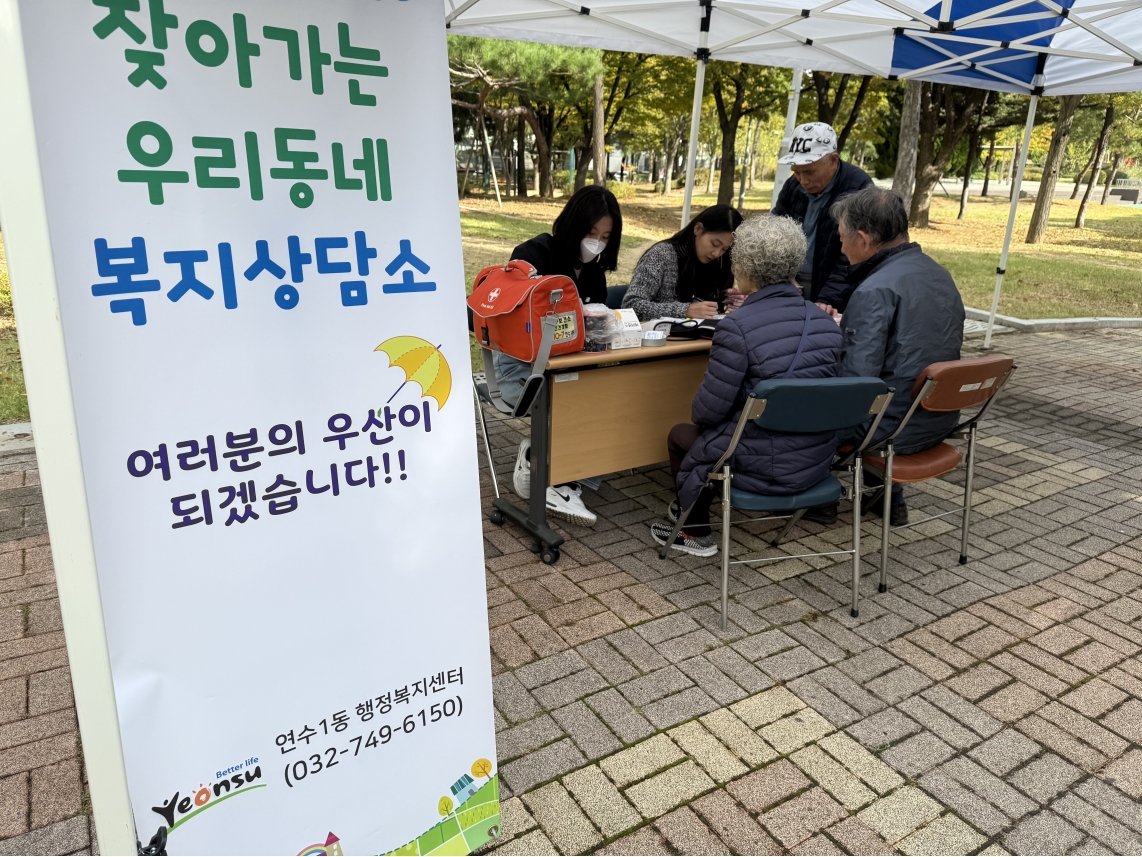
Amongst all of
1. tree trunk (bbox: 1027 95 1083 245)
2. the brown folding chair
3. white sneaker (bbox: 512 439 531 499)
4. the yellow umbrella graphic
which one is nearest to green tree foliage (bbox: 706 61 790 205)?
tree trunk (bbox: 1027 95 1083 245)

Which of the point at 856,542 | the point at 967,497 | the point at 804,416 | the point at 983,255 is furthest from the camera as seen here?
the point at 983,255

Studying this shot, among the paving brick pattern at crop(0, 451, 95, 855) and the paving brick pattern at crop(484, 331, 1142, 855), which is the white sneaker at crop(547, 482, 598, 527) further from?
the paving brick pattern at crop(0, 451, 95, 855)

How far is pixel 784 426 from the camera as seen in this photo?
2.67 meters

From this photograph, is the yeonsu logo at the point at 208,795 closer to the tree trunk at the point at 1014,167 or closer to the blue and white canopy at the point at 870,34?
the blue and white canopy at the point at 870,34

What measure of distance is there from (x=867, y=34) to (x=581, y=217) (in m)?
3.42

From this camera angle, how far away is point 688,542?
11.3ft

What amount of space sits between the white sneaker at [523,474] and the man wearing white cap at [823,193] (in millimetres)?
1779

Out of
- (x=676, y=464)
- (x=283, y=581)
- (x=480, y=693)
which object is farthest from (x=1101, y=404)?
(x=283, y=581)

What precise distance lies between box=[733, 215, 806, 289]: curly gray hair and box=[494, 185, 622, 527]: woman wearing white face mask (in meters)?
0.84

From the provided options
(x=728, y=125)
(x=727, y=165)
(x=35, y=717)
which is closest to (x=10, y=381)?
(x=35, y=717)

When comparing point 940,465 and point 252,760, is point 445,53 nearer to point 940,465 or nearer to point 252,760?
point 252,760

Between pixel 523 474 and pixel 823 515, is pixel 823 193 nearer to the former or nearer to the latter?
pixel 823 515

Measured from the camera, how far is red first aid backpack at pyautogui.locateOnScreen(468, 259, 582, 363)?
3.06 metres

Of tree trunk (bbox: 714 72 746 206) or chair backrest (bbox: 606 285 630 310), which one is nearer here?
chair backrest (bbox: 606 285 630 310)
